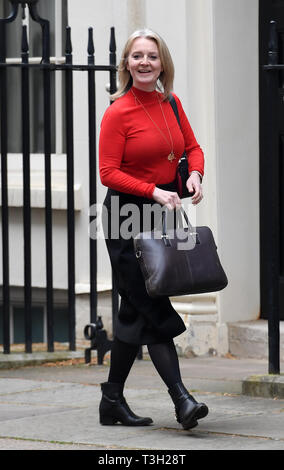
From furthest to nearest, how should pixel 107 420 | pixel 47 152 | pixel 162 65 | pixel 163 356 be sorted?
pixel 47 152, pixel 107 420, pixel 162 65, pixel 163 356

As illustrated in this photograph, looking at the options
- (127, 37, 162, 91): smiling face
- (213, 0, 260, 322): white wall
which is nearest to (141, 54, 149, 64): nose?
(127, 37, 162, 91): smiling face

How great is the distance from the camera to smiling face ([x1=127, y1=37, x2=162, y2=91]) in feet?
18.1

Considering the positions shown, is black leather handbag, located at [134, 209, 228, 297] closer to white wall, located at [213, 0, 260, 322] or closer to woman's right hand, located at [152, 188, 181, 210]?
woman's right hand, located at [152, 188, 181, 210]

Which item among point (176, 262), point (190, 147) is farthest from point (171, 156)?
point (176, 262)

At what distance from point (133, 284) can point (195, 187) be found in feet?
Result: 1.69

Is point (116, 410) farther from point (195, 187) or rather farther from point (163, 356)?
point (195, 187)

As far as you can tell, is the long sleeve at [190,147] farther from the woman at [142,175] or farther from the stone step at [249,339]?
the stone step at [249,339]

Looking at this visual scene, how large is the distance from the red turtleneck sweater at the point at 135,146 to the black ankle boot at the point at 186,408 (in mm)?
872

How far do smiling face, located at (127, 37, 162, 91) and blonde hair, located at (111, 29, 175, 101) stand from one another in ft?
0.06

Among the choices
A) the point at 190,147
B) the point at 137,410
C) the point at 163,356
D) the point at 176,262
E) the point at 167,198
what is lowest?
the point at 137,410

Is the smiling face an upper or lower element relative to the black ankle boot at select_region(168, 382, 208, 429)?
upper

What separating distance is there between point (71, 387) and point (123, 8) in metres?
2.95

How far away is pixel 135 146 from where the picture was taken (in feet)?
17.9

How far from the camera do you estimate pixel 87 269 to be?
895 centimetres
